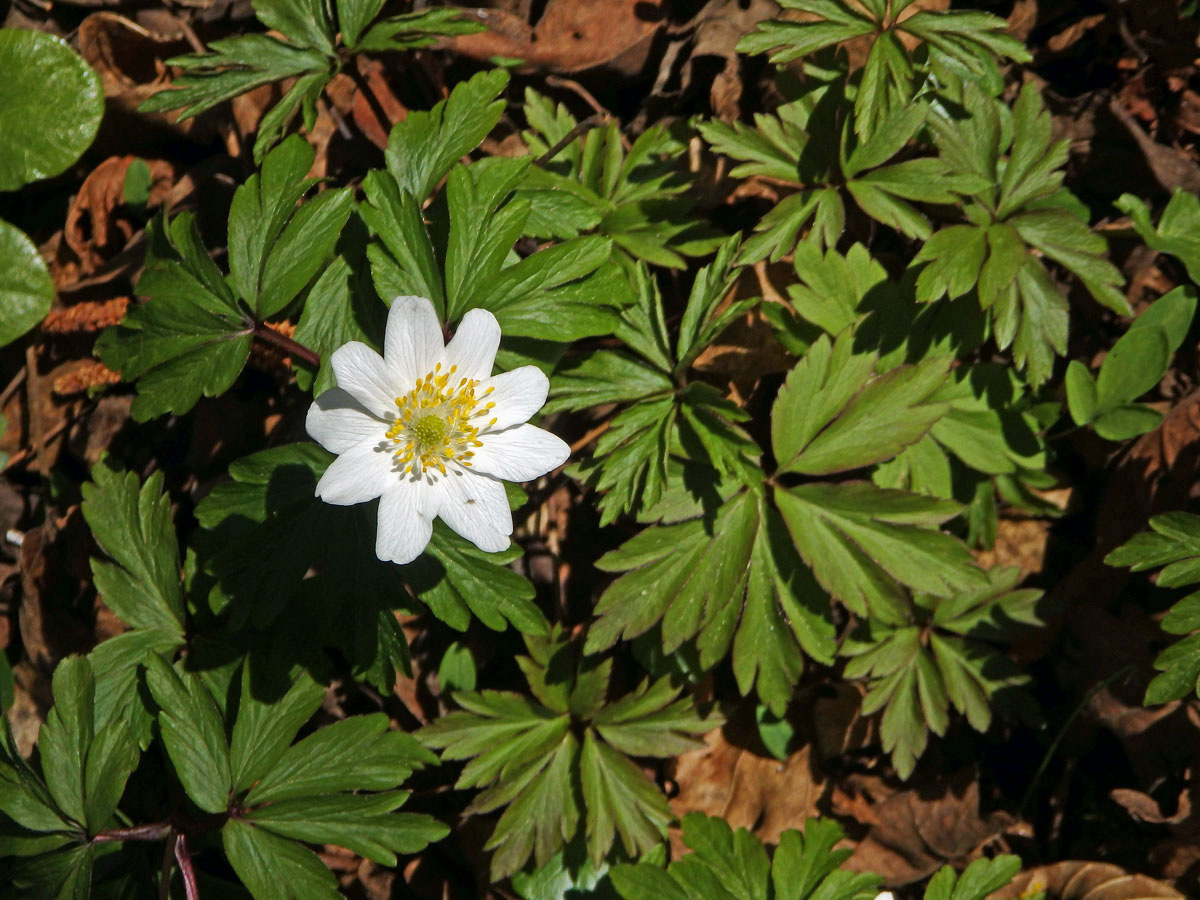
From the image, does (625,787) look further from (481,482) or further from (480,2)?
(480,2)

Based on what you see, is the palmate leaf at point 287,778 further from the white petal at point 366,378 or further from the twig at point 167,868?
the white petal at point 366,378

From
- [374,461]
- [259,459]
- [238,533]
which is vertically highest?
[374,461]

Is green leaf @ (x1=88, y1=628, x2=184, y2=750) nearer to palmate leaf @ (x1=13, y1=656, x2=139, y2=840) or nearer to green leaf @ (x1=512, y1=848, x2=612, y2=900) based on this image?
palmate leaf @ (x1=13, y1=656, x2=139, y2=840)

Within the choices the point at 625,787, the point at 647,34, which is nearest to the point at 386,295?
the point at 625,787

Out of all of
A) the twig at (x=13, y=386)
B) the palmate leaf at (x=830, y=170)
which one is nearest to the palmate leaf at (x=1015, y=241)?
the palmate leaf at (x=830, y=170)

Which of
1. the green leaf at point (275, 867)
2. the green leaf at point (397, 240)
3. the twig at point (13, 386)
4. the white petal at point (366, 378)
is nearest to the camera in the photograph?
the white petal at point (366, 378)

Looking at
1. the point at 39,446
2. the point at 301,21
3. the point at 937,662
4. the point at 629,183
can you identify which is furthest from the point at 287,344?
the point at 937,662

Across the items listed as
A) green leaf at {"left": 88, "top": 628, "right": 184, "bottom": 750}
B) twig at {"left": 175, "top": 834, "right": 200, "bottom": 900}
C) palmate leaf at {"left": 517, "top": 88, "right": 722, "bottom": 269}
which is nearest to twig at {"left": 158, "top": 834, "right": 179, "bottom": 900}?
twig at {"left": 175, "top": 834, "right": 200, "bottom": 900}
